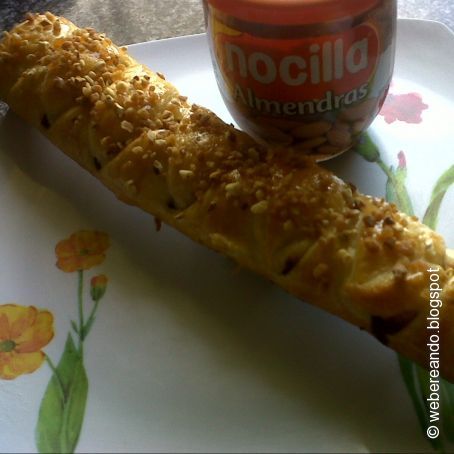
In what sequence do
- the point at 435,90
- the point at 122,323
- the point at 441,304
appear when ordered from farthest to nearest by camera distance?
the point at 435,90 < the point at 122,323 < the point at 441,304

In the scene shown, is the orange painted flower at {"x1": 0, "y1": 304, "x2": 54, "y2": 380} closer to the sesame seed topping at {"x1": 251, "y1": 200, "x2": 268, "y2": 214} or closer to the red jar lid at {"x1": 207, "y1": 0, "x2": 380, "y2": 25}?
the sesame seed topping at {"x1": 251, "y1": 200, "x2": 268, "y2": 214}

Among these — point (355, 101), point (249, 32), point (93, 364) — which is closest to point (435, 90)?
point (355, 101)

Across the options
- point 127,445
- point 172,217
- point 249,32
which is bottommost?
point 127,445

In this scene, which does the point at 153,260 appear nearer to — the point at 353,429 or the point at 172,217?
the point at 172,217

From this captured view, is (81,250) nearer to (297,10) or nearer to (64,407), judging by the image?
(64,407)

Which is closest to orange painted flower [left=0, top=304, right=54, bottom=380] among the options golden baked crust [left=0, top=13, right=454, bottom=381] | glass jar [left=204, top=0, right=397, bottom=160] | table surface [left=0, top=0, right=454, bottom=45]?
golden baked crust [left=0, top=13, right=454, bottom=381]

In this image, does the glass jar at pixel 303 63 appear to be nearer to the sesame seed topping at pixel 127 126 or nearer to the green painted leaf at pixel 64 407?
the sesame seed topping at pixel 127 126
